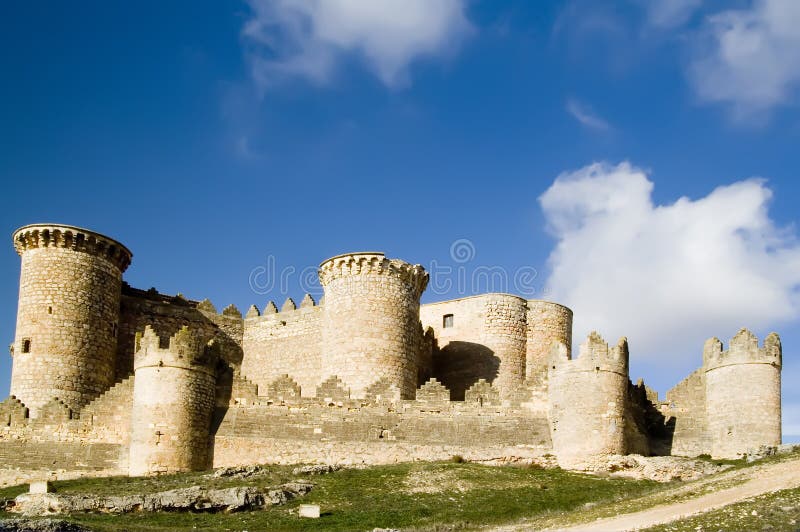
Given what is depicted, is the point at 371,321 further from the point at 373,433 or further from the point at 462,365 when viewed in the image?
the point at 462,365

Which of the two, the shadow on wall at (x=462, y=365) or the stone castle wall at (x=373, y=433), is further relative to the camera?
the shadow on wall at (x=462, y=365)

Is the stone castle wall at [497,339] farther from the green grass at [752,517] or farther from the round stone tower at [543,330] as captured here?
the green grass at [752,517]

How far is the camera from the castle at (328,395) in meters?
34.1

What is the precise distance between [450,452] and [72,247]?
14872 millimetres

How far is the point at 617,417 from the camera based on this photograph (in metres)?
34.0

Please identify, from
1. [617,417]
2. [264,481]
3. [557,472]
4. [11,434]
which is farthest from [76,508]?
[617,417]

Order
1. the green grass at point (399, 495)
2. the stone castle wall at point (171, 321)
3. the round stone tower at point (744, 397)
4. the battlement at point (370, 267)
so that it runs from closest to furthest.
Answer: the green grass at point (399, 495) → the round stone tower at point (744, 397) → the battlement at point (370, 267) → the stone castle wall at point (171, 321)

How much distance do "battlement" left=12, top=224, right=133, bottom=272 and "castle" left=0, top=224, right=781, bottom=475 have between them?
5 centimetres

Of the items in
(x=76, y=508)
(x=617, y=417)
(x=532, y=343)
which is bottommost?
(x=76, y=508)

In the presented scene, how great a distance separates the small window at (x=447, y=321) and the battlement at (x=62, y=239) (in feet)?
45.1

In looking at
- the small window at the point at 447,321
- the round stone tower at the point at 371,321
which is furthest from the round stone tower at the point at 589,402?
the small window at the point at 447,321

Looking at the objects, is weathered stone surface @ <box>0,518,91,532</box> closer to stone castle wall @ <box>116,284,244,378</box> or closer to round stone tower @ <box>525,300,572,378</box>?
stone castle wall @ <box>116,284,244,378</box>

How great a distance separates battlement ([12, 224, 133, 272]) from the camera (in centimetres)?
3791

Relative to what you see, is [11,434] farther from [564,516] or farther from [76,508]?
[564,516]
